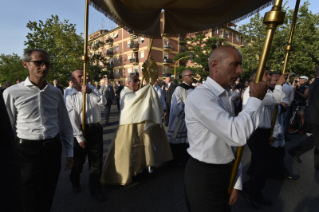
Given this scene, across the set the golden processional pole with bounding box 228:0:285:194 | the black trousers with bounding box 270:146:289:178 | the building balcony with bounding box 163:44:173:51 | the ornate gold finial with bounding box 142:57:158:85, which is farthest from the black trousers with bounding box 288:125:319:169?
the building balcony with bounding box 163:44:173:51

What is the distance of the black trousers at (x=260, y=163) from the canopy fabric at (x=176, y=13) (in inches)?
66.8

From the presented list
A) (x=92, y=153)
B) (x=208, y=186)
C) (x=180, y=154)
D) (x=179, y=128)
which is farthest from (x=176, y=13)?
(x=180, y=154)

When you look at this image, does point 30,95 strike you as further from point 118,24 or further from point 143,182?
point 143,182

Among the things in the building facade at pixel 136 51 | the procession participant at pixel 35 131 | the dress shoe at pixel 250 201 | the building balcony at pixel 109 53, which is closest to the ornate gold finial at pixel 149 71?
the procession participant at pixel 35 131

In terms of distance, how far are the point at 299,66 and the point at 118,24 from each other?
28.1m

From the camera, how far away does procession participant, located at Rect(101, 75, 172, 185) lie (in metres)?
3.66

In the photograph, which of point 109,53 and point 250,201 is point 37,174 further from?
point 109,53

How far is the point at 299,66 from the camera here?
24.6 metres

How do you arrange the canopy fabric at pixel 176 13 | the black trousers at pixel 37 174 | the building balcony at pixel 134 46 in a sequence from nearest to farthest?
the black trousers at pixel 37 174 → the canopy fabric at pixel 176 13 → the building balcony at pixel 134 46

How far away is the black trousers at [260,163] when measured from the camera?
9.66 ft

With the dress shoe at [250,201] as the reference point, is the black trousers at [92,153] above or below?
above

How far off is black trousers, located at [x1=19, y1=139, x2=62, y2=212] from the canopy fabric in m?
1.64

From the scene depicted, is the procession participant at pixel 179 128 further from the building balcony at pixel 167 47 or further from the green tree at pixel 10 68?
the green tree at pixel 10 68

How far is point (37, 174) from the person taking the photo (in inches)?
86.7
